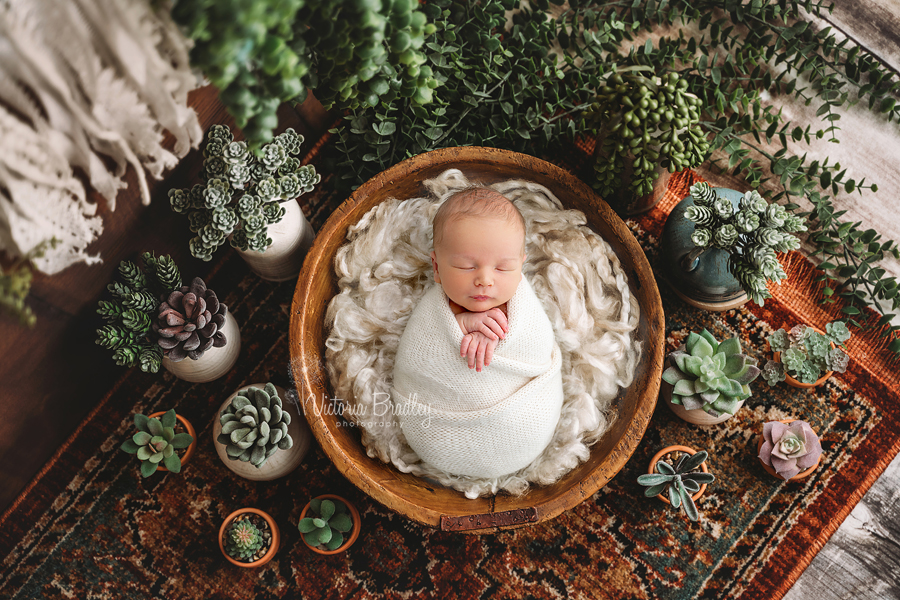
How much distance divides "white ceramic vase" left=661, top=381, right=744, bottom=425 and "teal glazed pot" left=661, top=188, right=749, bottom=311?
0.81 feet

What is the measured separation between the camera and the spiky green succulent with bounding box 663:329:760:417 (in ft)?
4.20

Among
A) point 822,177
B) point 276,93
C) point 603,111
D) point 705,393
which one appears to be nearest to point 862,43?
point 822,177

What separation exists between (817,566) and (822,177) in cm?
98

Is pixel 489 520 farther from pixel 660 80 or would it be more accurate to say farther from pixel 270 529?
pixel 660 80

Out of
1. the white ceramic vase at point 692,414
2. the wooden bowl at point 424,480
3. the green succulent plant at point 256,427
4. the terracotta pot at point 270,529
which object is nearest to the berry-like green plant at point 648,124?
the wooden bowl at point 424,480

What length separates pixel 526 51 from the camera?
4.73 feet

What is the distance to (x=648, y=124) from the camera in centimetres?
115

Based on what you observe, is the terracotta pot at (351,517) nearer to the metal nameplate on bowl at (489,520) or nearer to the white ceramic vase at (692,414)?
the metal nameplate on bowl at (489,520)

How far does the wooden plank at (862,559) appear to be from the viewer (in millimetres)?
1383

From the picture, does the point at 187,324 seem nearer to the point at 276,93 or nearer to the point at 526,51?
the point at 276,93

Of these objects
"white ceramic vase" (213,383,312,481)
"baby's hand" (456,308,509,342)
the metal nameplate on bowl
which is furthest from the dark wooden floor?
the metal nameplate on bowl

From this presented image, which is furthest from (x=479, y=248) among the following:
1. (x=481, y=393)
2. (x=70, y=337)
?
(x=70, y=337)

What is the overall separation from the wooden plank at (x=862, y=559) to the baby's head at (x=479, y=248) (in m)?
1.08

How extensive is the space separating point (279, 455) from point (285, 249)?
1.62ft
